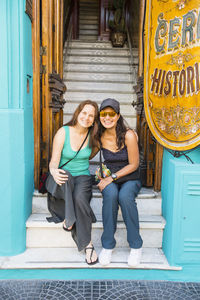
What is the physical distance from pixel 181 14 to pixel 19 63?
1.28 m

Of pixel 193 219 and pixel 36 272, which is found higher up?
pixel 193 219

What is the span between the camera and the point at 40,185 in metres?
2.38

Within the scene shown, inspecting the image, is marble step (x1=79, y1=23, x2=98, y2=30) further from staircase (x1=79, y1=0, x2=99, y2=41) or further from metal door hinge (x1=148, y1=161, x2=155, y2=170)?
metal door hinge (x1=148, y1=161, x2=155, y2=170)

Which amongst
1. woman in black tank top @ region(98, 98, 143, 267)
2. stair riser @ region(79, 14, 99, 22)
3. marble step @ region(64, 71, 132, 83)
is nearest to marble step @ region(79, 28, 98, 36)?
stair riser @ region(79, 14, 99, 22)

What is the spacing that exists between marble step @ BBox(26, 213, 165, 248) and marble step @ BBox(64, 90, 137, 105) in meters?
2.72

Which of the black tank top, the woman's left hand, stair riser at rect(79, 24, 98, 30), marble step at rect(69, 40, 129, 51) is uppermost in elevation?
stair riser at rect(79, 24, 98, 30)

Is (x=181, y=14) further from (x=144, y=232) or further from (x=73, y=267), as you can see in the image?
(x=73, y=267)

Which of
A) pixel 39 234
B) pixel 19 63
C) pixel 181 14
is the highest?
pixel 181 14

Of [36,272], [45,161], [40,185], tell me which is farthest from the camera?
[45,161]

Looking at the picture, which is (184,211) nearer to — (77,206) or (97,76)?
(77,206)

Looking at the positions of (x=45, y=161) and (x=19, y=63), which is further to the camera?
(x=45, y=161)

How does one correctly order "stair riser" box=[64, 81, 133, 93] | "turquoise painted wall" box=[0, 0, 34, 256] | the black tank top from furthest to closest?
"stair riser" box=[64, 81, 133, 93] < the black tank top < "turquoise painted wall" box=[0, 0, 34, 256]

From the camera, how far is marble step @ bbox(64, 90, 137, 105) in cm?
465

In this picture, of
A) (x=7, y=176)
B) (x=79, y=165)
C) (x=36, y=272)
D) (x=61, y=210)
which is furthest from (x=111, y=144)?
(x=36, y=272)
